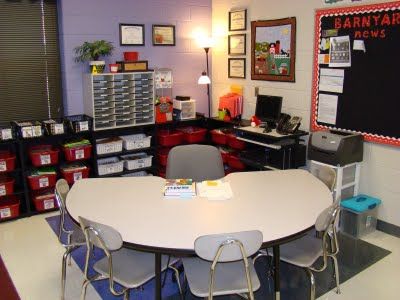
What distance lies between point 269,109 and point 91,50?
6.97 feet

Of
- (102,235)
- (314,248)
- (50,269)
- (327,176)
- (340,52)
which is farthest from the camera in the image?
(340,52)

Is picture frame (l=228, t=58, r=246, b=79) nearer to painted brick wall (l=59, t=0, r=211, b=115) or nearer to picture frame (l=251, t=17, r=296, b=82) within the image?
picture frame (l=251, t=17, r=296, b=82)

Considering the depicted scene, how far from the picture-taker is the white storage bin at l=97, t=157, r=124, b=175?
472cm

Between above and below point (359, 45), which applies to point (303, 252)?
below

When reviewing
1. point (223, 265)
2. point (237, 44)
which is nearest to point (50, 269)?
point (223, 265)

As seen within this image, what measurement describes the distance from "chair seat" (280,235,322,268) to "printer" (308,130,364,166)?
1190 millimetres

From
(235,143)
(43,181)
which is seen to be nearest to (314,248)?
(235,143)

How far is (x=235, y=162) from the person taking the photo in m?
4.96

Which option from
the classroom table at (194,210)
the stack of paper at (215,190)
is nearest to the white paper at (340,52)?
the classroom table at (194,210)

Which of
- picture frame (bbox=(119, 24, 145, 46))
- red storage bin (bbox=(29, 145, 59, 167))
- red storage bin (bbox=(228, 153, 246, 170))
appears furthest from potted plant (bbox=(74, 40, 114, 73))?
red storage bin (bbox=(228, 153, 246, 170))

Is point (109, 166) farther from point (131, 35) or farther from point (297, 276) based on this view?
point (297, 276)

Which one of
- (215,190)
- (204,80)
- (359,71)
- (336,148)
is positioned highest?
(359,71)

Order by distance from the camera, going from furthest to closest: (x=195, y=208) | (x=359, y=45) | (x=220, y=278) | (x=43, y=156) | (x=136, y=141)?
(x=136, y=141)
(x=43, y=156)
(x=359, y=45)
(x=195, y=208)
(x=220, y=278)

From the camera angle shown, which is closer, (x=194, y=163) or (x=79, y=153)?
(x=194, y=163)
